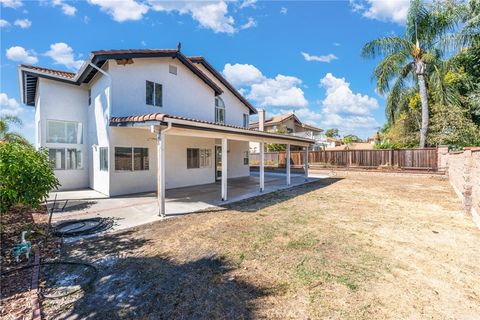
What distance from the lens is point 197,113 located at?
14031mm

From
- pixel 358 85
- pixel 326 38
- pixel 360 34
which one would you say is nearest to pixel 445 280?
pixel 326 38

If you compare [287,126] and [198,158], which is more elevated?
[287,126]

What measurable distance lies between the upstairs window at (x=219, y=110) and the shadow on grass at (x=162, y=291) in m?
12.5

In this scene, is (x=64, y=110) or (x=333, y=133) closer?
(x=64, y=110)

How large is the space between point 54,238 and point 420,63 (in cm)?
2379

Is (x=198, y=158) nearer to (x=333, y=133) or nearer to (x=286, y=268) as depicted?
(x=286, y=268)

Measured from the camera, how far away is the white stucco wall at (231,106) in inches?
659

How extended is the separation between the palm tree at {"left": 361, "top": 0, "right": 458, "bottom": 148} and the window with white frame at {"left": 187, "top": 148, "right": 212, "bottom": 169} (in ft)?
Result: 49.6

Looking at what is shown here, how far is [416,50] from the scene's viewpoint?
17.8 m

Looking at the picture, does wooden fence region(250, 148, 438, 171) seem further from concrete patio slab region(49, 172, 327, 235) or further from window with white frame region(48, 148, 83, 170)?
window with white frame region(48, 148, 83, 170)

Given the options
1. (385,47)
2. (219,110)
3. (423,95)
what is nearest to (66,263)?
(219,110)

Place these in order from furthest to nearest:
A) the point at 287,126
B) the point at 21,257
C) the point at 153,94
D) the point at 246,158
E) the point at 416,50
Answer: the point at 287,126 → the point at 246,158 → the point at 416,50 → the point at 153,94 → the point at 21,257

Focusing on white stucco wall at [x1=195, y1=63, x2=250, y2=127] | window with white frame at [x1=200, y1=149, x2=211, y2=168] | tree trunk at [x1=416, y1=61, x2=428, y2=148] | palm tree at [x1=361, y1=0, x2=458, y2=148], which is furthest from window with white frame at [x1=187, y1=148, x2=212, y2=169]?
tree trunk at [x1=416, y1=61, x2=428, y2=148]

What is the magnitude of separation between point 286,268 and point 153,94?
10406 millimetres
